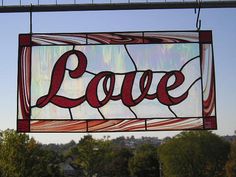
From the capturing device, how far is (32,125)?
7.57 meters

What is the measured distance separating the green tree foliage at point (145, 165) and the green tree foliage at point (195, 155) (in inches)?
650

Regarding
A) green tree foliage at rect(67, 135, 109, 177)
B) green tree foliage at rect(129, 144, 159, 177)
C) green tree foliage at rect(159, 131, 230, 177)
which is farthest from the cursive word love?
green tree foliage at rect(129, 144, 159, 177)

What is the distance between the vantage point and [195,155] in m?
74.1

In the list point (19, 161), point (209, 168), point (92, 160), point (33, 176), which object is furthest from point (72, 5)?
point (209, 168)

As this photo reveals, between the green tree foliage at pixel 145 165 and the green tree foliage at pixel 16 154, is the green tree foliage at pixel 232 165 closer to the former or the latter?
the green tree foliage at pixel 145 165

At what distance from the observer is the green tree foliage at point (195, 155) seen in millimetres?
74062

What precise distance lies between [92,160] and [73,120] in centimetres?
6561

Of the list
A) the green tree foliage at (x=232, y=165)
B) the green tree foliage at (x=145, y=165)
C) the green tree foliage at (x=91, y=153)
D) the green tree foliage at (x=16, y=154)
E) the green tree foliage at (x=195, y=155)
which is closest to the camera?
the green tree foliage at (x=16, y=154)

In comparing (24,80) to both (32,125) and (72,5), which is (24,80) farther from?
(72,5)

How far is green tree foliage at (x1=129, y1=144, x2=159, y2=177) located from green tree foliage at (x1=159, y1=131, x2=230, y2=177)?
650 inches

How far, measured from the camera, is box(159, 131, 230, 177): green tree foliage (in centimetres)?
7406

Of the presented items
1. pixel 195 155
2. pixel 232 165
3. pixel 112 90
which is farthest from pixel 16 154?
pixel 112 90

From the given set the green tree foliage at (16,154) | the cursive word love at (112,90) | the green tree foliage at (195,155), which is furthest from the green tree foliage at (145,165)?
the cursive word love at (112,90)

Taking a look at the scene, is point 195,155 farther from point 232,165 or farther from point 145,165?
point 145,165
